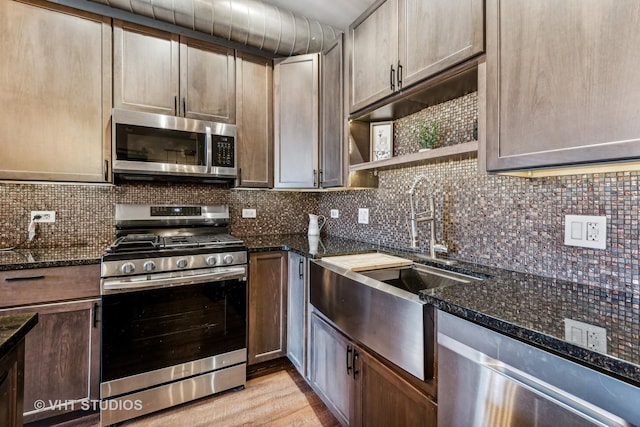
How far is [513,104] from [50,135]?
7.80 ft

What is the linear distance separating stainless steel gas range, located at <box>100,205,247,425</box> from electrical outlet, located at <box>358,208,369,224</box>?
0.92 metres

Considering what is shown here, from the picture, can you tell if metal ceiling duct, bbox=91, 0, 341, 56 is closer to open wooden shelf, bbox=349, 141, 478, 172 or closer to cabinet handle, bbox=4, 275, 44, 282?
open wooden shelf, bbox=349, 141, 478, 172

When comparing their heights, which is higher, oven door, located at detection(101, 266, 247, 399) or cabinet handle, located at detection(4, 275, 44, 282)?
cabinet handle, located at detection(4, 275, 44, 282)

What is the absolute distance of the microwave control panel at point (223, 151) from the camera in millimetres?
2102

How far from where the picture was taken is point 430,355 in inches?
38.0

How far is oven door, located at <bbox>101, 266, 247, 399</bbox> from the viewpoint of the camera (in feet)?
5.27

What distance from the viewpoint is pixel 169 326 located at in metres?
1.73

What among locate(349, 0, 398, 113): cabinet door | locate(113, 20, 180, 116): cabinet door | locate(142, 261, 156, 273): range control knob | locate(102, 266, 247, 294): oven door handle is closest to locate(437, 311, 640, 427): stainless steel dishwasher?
locate(349, 0, 398, 113): cabinet door

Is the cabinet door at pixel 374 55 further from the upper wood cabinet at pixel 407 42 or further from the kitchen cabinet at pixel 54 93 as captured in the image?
the kitchen cabinet at pixel 54 93

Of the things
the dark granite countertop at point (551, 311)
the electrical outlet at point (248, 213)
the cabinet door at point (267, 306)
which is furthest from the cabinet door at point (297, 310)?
the dark granite countertop at point (551, 311)

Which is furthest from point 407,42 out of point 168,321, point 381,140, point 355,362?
point 168,321

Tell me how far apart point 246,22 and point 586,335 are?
2.26 m

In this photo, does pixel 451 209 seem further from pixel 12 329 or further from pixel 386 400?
pixel 12 329

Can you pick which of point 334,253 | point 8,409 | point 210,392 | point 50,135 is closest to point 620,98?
point 334,253
